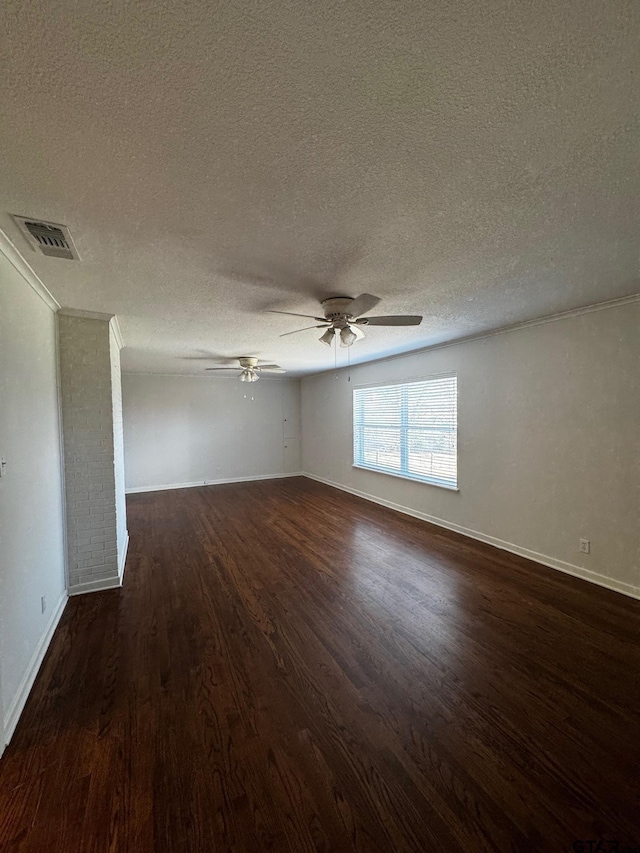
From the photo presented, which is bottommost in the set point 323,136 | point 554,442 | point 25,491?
point 25,491

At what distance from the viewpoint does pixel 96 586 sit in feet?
9.89

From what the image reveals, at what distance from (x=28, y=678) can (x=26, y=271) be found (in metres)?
2.39

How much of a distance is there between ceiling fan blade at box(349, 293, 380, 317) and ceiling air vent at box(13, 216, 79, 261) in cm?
156

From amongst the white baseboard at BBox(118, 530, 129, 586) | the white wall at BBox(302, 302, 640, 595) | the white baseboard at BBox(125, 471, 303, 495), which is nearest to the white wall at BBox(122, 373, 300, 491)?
the white baseboard at BBox(125, 471, 303, 495)

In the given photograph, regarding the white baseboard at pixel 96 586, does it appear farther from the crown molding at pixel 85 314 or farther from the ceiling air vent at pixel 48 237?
the ceiling air vent at pixel 48 237

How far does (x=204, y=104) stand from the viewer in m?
0.96

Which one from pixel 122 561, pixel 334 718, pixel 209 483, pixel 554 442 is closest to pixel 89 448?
pixel 122 561

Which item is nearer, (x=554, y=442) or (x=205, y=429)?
(x=554, y=442)

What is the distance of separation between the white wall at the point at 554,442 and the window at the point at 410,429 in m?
0.17

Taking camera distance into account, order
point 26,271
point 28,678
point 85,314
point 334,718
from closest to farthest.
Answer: point 334,718, point 28,678, point 26,271, point 85,314

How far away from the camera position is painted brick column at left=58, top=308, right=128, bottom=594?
9.53 feet

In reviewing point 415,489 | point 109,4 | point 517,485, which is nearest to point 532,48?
point 109,4

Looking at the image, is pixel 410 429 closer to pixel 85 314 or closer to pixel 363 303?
pixel 363 303

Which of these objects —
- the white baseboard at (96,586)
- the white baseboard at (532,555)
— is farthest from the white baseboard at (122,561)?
the white baseboard at (532,555)
